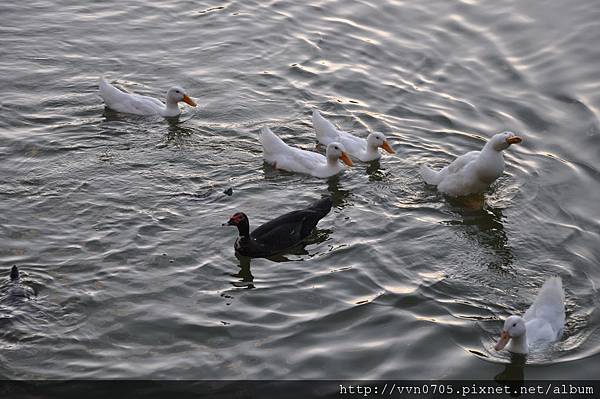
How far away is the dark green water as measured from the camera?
888cm

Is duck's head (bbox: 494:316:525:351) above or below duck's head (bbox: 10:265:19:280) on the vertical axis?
above

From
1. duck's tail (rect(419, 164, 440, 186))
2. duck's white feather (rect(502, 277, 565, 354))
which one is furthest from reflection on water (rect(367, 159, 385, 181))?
duck's white feather (rect(502, 277, 565, 354))

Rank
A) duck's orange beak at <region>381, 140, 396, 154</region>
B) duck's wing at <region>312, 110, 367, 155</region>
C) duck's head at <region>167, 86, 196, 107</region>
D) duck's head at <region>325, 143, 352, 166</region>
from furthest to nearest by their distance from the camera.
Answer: duck's head at <region>167, 86, 196, 107</region> < duck's wing at <region>312, 110, 367, 155</region> < duck's orange beak at <region>381, 140, 396, 154</region> < duck's head at <region>325, 143, 352, 166</region>

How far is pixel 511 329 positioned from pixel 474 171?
3351 mm

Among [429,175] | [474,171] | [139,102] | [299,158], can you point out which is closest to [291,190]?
[299,158]

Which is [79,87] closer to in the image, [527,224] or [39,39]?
[39,39]

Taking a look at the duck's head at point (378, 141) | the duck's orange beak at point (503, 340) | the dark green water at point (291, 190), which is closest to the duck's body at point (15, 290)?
the dark green water at point (291, 190)

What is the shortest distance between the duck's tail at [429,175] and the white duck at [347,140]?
83cm

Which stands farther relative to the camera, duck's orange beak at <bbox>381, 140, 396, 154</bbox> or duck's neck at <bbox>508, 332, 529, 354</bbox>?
duck's orange beak at <bbox>381, 140, 396, 154</bbox>

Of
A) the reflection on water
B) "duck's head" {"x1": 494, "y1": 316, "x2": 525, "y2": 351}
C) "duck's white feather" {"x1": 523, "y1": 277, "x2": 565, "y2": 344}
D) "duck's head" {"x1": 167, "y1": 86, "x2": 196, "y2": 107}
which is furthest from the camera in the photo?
"duck's head" {"x1": 167, "y1": 86, "x2": 196, "y2": 107}

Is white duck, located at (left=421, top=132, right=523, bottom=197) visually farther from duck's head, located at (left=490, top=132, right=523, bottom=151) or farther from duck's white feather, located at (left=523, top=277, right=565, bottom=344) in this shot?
duck's white feather, located at (left=523, top=277, right=565, bottom=344)

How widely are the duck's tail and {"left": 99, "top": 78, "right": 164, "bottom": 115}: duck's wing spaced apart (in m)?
3.88

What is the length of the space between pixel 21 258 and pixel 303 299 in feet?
9.45

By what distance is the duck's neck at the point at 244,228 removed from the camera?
33.7 ft
